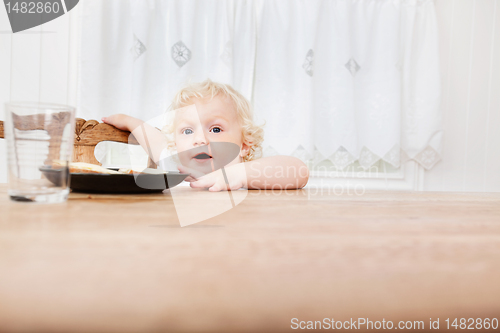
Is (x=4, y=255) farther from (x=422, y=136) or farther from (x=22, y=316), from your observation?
(x=422, y=136)

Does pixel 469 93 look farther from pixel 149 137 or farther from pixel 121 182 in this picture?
pixel 121 182

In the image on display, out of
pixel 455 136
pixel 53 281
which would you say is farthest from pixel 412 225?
pixel 455 136

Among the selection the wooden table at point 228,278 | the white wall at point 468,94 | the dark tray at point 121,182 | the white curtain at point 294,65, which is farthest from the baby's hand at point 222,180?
the white wall at point 468,94

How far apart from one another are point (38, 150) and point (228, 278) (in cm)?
35

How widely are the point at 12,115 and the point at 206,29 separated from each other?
1768 millimetres

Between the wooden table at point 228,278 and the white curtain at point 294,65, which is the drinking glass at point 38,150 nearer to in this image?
the wooden table at point 228,278

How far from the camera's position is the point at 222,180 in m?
0.72

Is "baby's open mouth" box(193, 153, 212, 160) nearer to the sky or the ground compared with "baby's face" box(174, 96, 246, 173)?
nearer to the ground

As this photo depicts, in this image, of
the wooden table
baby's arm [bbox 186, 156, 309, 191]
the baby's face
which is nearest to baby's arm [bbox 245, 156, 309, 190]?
baby's arm [bbox 186, 156, 309, 191]

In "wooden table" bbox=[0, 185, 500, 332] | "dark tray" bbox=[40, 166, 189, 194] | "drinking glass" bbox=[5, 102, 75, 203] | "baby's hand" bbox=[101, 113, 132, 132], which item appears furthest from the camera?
"baby's hand" bbox=[101, 113, 132, 132]

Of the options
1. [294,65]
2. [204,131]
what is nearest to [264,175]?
[204,131]

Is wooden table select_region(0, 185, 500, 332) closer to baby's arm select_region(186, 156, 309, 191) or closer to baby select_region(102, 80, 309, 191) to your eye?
baby's arm select_region(186, 156, 309, 191)

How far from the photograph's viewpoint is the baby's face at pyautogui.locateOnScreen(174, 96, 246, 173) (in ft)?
4.60

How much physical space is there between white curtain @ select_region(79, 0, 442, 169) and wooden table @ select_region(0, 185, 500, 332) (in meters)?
1.78
